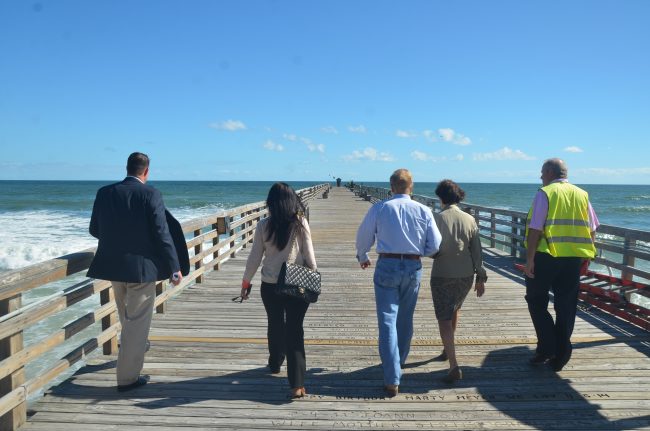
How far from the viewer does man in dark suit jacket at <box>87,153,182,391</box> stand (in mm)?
3613

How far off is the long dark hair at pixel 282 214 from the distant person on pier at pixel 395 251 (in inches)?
21.0

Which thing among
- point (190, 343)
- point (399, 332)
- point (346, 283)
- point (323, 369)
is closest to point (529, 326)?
point (399, 332)

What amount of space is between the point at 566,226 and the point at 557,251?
22 cm

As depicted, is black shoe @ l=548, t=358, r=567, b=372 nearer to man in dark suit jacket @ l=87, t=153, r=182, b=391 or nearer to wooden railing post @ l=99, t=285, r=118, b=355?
man in dark suit jacket @ l=87, t=153, r=182, b=391

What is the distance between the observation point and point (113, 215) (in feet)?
11.8

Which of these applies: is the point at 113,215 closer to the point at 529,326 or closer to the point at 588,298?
the point at 529,326

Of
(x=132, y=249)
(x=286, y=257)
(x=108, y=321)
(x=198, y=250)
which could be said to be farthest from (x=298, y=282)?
(x=198, y=250)

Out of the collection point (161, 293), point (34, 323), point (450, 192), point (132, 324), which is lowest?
point (161, 293)

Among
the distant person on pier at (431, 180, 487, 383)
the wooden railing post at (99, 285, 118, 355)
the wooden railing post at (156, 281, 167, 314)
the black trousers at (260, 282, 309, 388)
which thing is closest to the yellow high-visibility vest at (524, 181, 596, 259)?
the distant person on pier at (431, 180, 487, 383)

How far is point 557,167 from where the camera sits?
426 centimetres

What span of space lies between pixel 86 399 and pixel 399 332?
8.12 ft

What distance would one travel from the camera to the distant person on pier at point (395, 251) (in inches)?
149

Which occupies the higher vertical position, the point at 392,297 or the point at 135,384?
the point at 392,297

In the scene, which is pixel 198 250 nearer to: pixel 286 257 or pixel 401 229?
pixel 286 257
